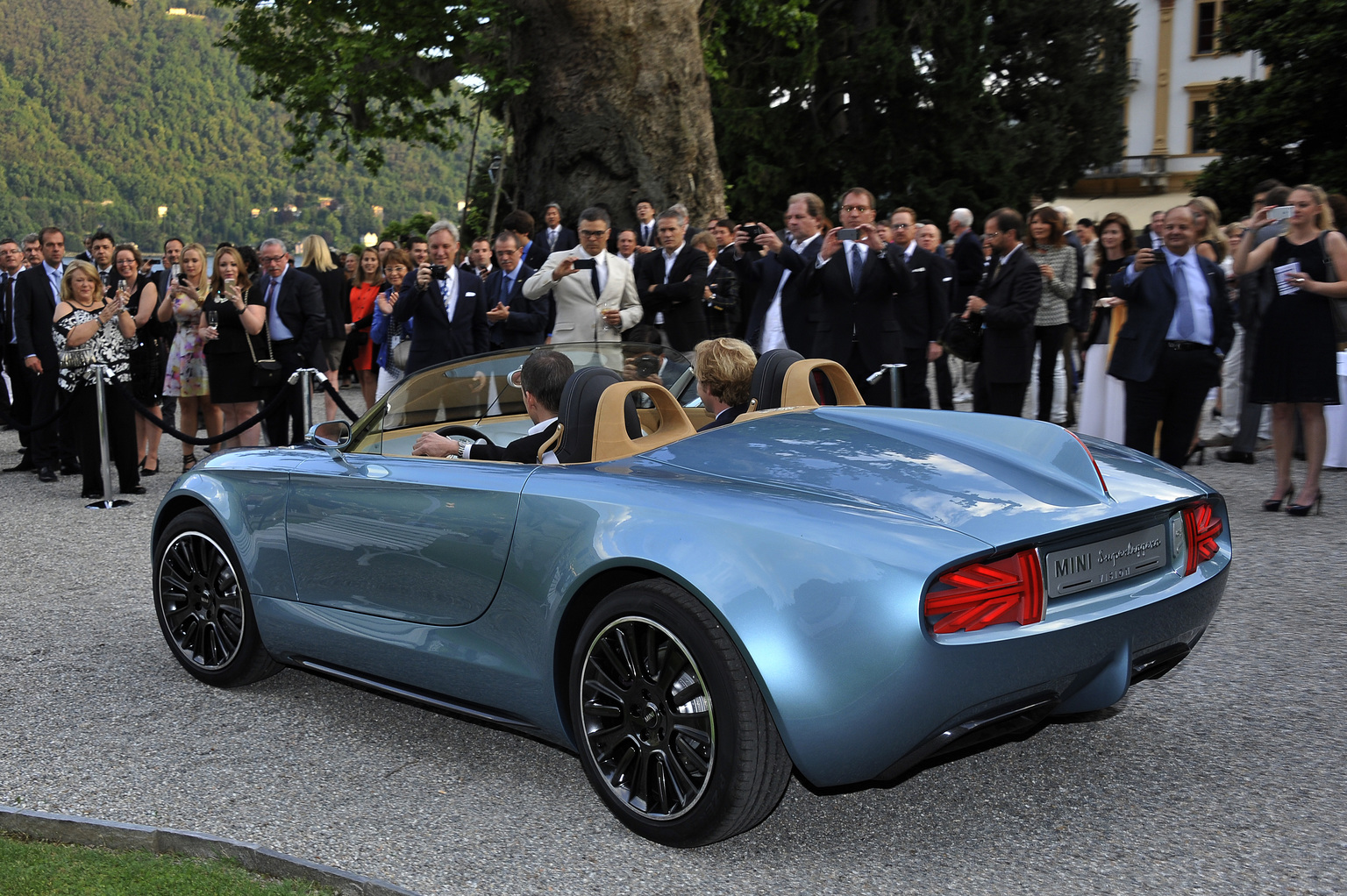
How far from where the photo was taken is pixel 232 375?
1029 centimetres

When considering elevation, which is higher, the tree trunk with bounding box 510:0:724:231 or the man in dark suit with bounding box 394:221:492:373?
the tree trunk with bounding box 510:0:724:231

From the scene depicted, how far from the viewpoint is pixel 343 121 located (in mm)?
25547

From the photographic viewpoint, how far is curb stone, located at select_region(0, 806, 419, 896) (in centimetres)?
322

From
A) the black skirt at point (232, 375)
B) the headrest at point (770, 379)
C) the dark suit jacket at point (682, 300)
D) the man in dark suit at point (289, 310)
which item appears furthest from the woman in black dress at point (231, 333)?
the headrest at point (770, 379)

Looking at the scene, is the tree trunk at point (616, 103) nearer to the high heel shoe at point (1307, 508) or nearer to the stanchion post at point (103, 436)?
the stanchion post at point (103, 436)

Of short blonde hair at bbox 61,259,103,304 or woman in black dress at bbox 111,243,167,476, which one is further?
woman in black dress at bbox 111,243,167,476

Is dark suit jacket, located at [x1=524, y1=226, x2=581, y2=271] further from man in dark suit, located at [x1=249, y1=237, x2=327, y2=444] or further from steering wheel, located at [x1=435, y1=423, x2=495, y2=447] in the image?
steering wheel, located at [x1=435, y1=423, x2=495, y2=447]

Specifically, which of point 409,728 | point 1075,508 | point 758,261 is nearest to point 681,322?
point 758,261

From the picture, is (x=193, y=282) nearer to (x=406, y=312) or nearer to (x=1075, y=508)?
(x=406, y=312)

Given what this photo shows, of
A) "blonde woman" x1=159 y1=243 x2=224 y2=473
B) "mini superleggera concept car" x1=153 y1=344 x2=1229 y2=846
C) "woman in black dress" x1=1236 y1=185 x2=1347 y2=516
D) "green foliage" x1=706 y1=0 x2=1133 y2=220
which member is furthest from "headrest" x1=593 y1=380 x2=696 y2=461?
"green foliage" x1=706 y1=0 x2=1133 y2=220

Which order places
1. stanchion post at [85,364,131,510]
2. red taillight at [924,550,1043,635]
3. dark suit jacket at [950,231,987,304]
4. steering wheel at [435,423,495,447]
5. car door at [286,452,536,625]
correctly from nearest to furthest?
1. red taillight at [924,550,1043,635]
2. car door at [286,452,536,625]
3. steering wheel at [435,423,495,447]
4. stanchion post at [85,364,131,510]
5. dark suit jacket at [950,231,987,304]

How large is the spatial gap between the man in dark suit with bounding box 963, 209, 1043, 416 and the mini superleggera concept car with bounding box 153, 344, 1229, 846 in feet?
14.2

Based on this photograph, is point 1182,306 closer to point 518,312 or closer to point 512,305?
point 518,312

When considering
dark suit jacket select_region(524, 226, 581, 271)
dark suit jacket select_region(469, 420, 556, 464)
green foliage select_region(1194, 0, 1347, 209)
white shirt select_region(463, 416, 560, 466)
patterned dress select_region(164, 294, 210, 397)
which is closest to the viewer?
white shirt select_region(463, 416, 560, 466)
